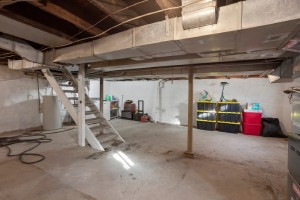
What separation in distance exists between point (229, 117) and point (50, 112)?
19.4 feet

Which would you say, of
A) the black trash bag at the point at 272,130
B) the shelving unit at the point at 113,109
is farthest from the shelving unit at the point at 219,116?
the shelving unit at the point at 113,109

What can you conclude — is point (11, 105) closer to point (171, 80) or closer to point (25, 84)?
point (25, 84)

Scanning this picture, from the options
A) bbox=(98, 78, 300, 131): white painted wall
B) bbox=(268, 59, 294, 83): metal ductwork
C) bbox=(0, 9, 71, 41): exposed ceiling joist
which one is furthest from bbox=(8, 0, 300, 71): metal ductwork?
bbox=(98, 78, 300, 131): white painted wall

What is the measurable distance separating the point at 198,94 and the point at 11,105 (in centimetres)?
638

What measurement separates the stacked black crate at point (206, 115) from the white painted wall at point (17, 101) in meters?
5.69

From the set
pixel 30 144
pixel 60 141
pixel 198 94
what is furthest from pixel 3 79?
pixel 198 94

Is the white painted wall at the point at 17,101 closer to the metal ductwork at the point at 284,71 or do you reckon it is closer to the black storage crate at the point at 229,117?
the black storage crate at the point at 229,117

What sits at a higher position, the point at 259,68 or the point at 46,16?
the point at 46,16

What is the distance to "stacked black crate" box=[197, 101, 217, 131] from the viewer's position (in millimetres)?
5504

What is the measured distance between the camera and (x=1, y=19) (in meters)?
1.76

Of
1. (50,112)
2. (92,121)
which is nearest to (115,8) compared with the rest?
(92,121)

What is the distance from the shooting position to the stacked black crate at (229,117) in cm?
517

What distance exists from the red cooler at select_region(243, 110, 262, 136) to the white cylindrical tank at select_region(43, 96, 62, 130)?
6.23 m

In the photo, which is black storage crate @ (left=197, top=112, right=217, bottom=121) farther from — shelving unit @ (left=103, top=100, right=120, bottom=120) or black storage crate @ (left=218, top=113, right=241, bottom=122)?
shelving unit @ (left=103, top=100, right=120, bottom=120)
